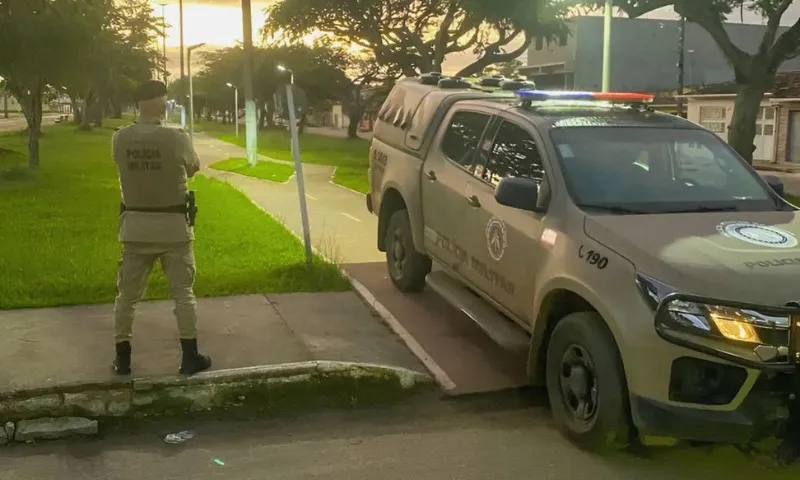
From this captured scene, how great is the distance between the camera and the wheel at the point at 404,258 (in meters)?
7.98

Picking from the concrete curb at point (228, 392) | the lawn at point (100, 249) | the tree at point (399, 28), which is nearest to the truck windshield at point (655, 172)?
the concrete curb at point (228, 392)

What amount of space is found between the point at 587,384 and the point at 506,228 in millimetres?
1358

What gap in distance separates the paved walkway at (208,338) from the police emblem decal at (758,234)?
Result: 2.38 metres

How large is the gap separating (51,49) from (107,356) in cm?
1733

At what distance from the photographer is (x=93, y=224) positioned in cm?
1276

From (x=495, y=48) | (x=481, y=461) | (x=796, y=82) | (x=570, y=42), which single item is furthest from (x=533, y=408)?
(x=570, y=42)

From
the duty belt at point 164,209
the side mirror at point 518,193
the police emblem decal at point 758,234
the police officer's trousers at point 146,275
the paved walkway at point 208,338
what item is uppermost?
the side mirror at point 518,193

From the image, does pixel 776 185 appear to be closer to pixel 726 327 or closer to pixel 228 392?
pixel 726 327

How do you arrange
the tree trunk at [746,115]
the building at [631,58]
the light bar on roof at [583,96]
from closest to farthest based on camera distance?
1. the light bar on roof at [583,96]
2. the tree trunk at [746,115]
3. the building at [631,58]

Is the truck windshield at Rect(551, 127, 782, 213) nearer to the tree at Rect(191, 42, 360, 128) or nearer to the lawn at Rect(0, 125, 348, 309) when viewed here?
the lawn at Rect(0, 125, 348, 309)

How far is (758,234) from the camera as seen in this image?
15.5 ft

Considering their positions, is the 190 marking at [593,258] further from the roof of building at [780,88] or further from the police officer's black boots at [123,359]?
the roof of building at [780,88]

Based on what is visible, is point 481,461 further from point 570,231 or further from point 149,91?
point 149,91

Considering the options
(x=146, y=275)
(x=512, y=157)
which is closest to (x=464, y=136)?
(x=512, y=157)
